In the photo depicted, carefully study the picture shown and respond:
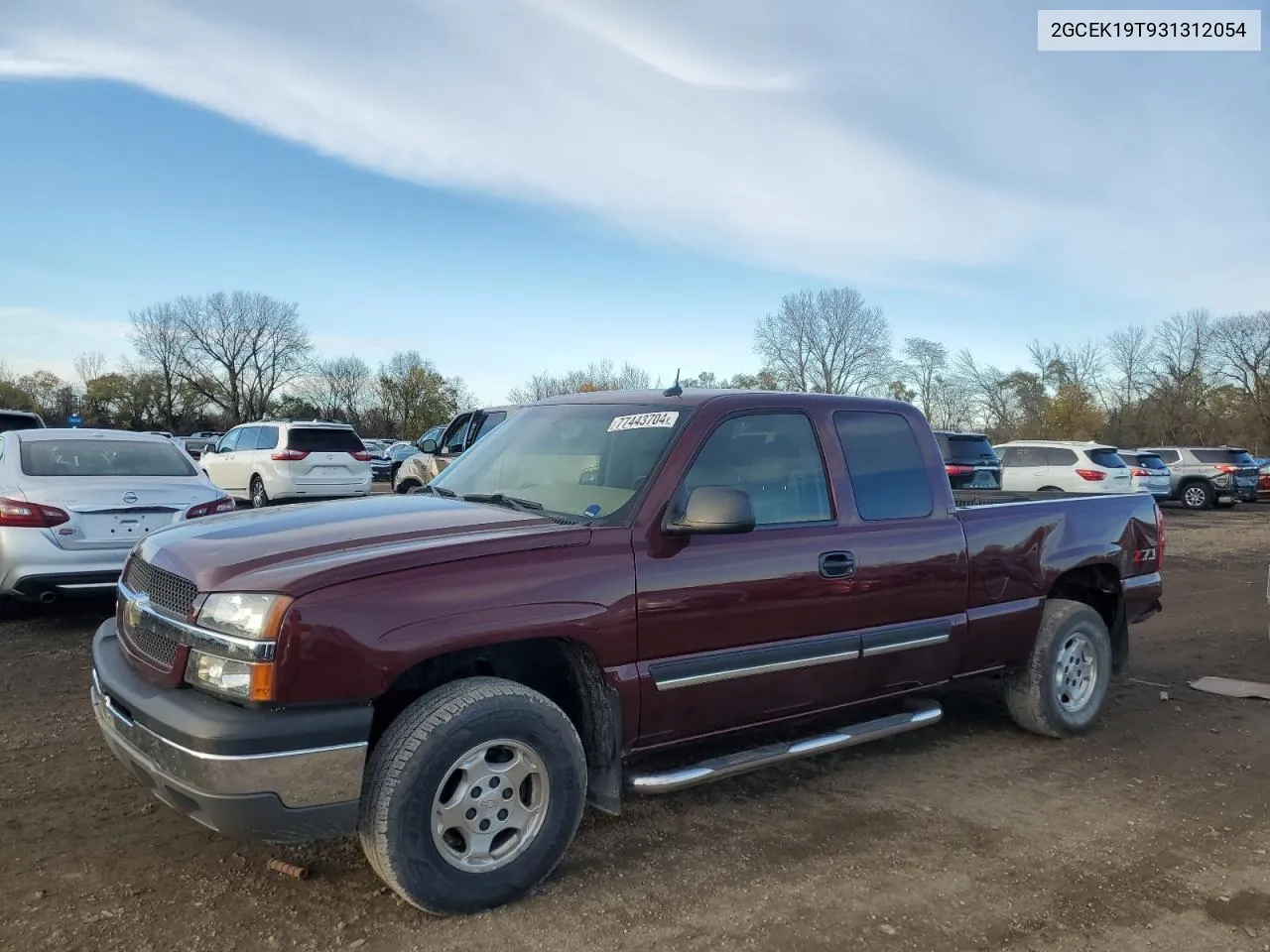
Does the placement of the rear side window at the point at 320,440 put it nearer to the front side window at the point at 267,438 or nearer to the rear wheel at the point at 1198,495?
the front side window at the point at 267,438

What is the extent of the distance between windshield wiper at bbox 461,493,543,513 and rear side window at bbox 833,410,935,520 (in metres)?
1.46

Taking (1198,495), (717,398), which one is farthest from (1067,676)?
(1198,495)

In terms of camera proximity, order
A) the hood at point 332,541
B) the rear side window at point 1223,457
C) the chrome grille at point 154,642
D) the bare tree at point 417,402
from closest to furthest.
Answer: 1. the hood at point 332,541
2. the chrome grille at point 154,642
3. the rear side window at point 1223,457
4. the bare tree at point 417,402

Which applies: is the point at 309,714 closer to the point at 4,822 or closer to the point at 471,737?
the point at 471,737

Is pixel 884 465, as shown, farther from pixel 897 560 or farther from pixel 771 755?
pixel 771 755

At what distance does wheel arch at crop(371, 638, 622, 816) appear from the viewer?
3137 millimetres

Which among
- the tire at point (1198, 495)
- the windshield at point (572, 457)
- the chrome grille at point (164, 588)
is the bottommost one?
the tire at point (1198, 495)

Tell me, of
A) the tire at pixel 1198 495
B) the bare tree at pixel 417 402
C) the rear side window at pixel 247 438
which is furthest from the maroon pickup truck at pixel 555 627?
the bare tree at pixel 417 402

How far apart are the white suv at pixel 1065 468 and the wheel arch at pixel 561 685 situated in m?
16.2

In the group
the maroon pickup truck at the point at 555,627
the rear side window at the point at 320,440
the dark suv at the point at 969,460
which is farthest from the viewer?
the dark suv at the point at 969,460

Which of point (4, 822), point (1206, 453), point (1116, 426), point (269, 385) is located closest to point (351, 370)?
point (269, 385)

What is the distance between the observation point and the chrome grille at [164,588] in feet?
9.76

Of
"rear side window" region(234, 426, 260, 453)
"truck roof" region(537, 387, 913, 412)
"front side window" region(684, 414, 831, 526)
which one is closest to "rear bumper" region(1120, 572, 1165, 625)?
"truck roof" region(537, 387, 913, 412)

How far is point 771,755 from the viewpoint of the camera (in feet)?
11.8
